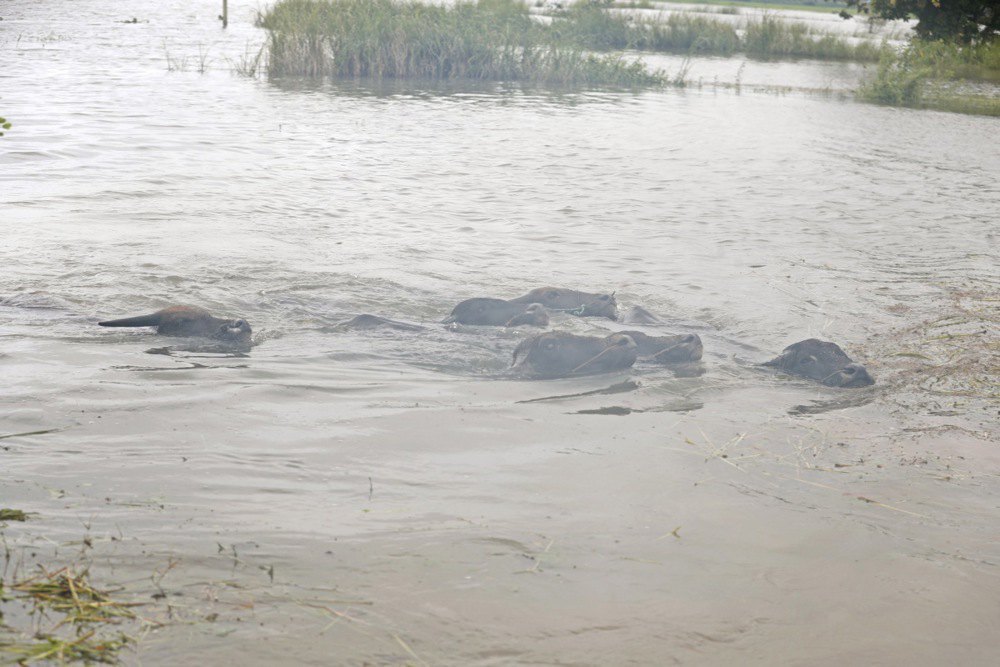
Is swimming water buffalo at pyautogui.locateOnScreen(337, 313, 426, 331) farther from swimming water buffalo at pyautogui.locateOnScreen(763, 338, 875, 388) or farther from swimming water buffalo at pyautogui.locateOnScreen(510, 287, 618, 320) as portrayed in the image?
swimming water buffalo at pyautogui.locateOnScreen(763, 338, 875, 388)

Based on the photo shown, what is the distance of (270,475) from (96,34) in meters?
25.9

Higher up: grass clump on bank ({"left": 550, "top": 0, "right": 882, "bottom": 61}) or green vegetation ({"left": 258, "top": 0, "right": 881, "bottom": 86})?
grass clump on bank ({"left": 550, "top": 0, "right": 882, "bottom": 61})

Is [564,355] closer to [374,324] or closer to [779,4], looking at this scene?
[374,324]

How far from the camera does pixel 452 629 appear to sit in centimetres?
312

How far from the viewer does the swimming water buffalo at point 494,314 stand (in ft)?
20.8

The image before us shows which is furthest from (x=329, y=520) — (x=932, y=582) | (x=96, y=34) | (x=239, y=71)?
(x=96, y=34)

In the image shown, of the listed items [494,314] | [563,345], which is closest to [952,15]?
[494,314]

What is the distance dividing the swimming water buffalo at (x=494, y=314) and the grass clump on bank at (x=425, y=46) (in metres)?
15.6

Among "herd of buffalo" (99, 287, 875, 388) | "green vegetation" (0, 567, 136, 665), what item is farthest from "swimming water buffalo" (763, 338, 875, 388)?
"green vegetation" (0, 567, 136, 665)

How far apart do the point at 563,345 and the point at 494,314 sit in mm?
878

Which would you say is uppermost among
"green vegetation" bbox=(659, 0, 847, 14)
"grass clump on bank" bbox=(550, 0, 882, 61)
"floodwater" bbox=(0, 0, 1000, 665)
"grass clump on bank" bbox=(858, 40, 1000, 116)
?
"green vegetation" bbox=(659, 0, 847, 14)

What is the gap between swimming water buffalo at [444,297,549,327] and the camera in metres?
6.34

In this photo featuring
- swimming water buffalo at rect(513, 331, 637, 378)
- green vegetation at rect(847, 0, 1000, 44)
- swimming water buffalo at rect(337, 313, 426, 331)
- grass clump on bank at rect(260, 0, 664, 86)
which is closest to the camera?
swimming water buffalo at rect(513, 331, 637, 378)

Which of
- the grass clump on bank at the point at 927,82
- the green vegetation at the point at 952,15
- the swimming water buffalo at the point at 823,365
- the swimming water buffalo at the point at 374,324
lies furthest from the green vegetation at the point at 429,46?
the swimming water buffalo at the point at 823,365
